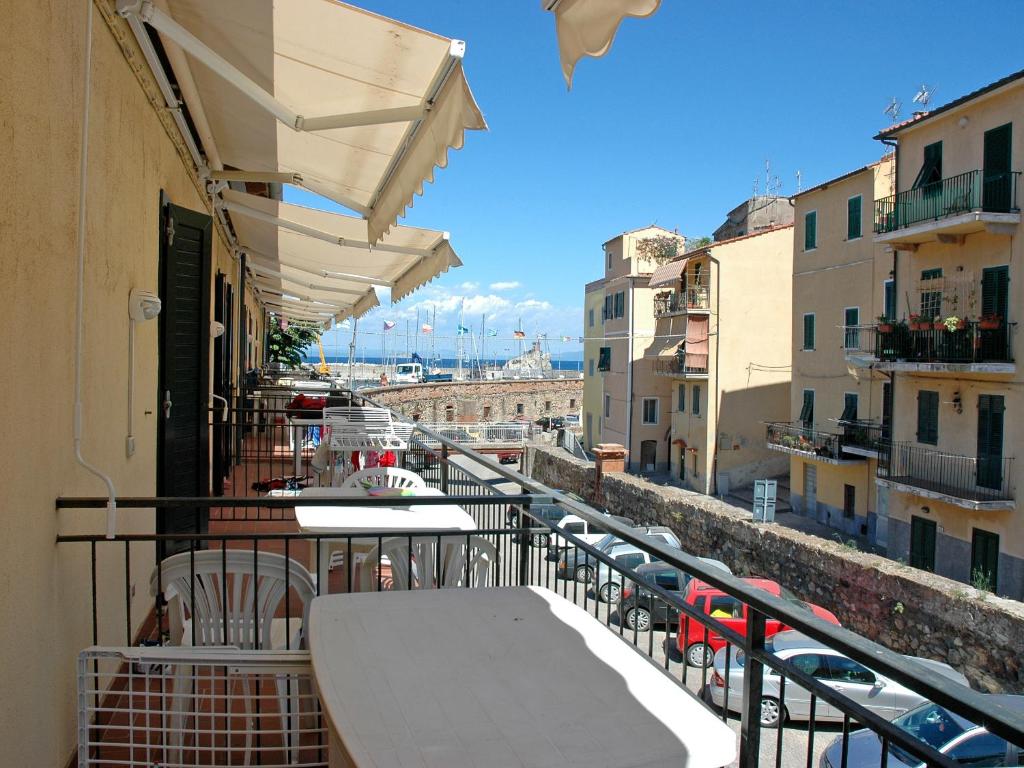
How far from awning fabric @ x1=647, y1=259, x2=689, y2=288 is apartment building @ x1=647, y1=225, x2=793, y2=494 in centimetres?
6

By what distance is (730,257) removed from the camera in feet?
104

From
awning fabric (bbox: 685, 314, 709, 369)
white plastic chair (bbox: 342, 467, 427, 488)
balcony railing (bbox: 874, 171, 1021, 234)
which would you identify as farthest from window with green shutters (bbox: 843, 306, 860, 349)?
white plastic chair (bbox: 342, 467, 427, 488)

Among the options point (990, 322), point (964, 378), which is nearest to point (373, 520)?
point (990, 322)

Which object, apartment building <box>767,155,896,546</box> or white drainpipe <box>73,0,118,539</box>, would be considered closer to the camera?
white drainpipe <box>73,0,118,539</box>

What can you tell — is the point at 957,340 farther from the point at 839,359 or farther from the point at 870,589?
the point at 839,359

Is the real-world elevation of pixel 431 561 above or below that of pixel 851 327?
below

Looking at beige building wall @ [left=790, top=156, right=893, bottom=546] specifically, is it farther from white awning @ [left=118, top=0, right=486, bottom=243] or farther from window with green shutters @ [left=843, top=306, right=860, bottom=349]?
white awning @ [left=118, top=0, right=486, bottom=243]

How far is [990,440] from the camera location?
17844 millimetres

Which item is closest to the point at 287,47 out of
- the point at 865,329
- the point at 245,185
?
the point at 245,185

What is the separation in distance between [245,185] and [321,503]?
8.22 metres

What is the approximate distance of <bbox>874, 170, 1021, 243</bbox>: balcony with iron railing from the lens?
56.2 feet

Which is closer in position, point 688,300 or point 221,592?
point 221,592

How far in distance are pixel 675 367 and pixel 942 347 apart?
15439 millimetres

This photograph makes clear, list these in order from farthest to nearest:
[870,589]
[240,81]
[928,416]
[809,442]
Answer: [809,442]
[928,416]
[870,589]
[240,81]
